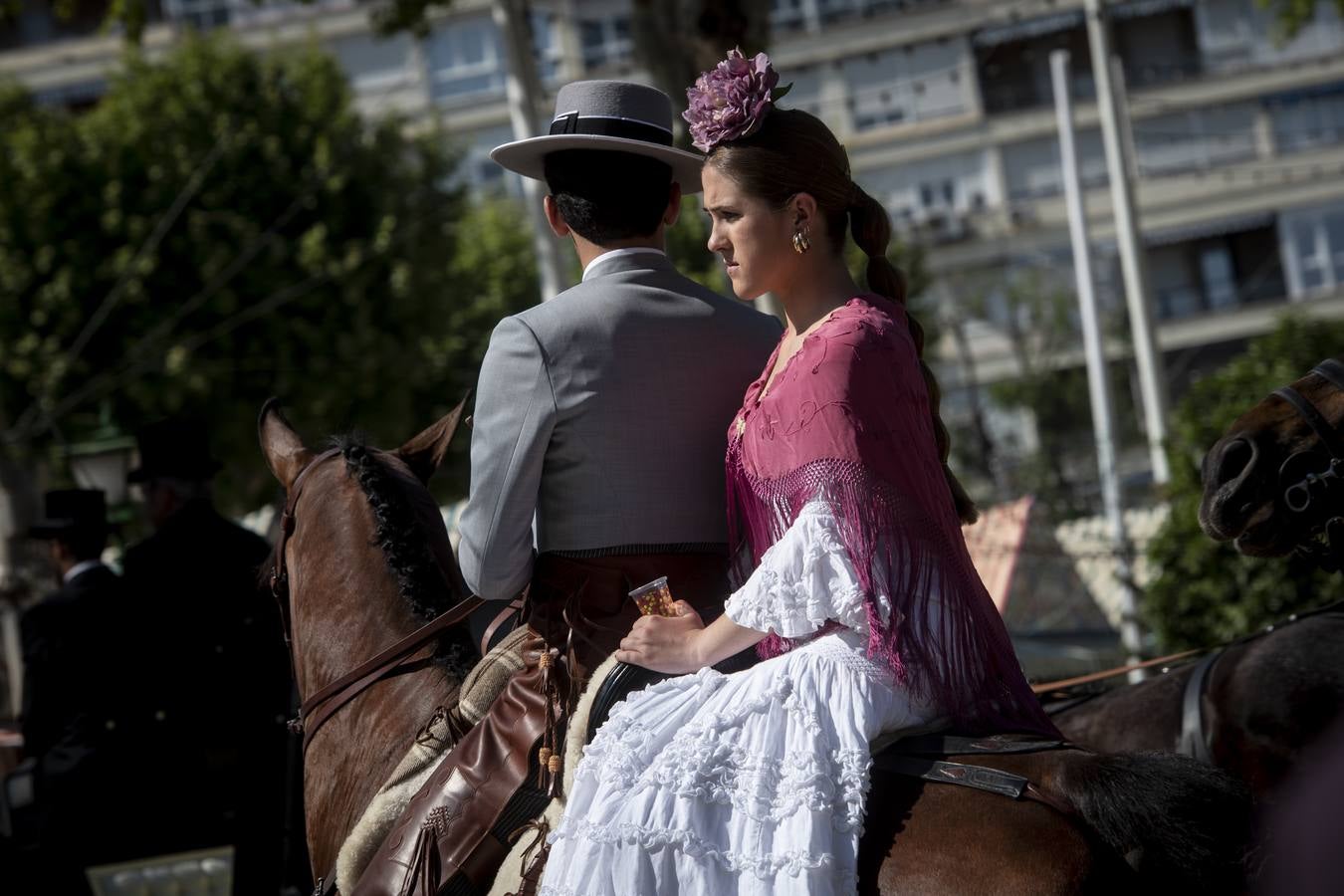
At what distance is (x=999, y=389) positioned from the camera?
131ft

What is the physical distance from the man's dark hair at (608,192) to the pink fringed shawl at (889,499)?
26.3 inches

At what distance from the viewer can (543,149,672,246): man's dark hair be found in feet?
11.8

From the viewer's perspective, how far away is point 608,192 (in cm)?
362

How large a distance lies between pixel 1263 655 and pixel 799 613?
295cm

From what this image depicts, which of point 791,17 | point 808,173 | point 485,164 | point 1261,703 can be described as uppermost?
point 791,17

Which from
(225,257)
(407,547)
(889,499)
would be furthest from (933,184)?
(889,499)

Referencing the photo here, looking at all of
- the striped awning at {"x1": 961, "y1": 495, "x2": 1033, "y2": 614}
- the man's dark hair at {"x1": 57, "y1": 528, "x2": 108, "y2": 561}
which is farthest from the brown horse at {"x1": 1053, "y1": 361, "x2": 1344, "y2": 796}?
the man's dark hair at {"x1": 57, "y1": 528, "x2": 108, "y2": 561}

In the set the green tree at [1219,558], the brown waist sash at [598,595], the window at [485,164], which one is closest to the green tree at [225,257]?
the green tree at [1219,558]

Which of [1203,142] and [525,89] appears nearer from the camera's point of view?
[525,89]

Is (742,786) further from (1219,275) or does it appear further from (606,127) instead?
(1219,275)

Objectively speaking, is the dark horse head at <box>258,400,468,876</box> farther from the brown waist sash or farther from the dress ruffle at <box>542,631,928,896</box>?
the dress ruffle at <box>542,631,928,896</box>

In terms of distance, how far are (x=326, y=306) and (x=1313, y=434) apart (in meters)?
20.6

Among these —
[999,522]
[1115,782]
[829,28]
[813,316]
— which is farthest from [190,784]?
[829,28]

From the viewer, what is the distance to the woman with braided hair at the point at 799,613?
2.84 metres
